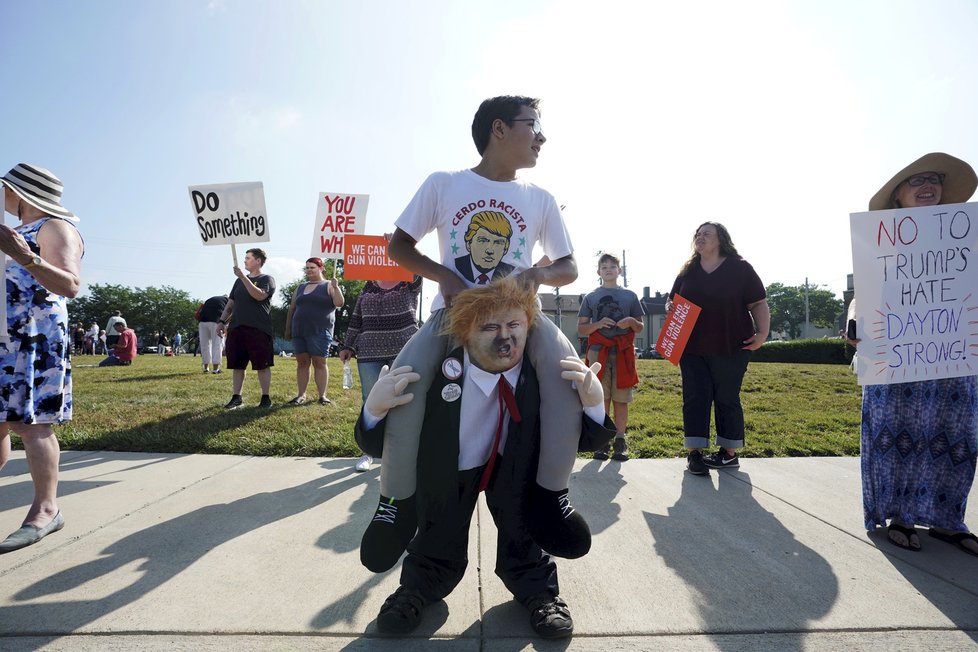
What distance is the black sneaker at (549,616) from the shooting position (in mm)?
1781

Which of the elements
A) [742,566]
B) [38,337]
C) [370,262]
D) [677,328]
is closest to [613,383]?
[677,328]

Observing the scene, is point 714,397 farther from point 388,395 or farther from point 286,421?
point 286,421

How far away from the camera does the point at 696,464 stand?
13.3 ft

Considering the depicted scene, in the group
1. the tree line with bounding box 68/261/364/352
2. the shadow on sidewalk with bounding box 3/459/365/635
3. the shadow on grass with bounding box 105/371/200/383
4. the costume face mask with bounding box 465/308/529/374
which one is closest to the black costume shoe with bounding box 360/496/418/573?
the costume face mask with bounding box 465/308/529/374

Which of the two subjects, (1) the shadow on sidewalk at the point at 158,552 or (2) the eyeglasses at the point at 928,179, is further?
(2) the eyeglasses at the point at 928,179

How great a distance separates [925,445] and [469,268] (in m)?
2.52

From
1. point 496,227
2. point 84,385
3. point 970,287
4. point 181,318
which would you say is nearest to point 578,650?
point 496,227

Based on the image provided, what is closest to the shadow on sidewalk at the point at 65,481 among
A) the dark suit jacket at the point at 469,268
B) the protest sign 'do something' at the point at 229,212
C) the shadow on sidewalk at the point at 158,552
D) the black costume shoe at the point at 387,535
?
the shadow on sidewalk at the point at 158,552

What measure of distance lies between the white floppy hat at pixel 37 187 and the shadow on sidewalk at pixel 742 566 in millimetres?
3399

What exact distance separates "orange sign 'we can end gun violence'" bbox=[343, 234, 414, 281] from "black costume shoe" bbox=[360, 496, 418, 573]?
2302mm

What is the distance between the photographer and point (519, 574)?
1981 mm

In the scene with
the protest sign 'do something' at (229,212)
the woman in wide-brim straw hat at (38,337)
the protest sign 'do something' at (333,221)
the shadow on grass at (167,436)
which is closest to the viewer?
the woman in wide-brim straw hat at (38,337)

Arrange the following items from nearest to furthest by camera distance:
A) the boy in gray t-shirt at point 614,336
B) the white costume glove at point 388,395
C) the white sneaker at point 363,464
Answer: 1. the white costume glove at point 388,395
2. the white sneaker at point 363,464
3. the boy in gray t-shirt at point 614,336

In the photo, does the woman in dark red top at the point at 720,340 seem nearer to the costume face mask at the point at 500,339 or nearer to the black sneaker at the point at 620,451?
the black sneaker at the point at 620,451
